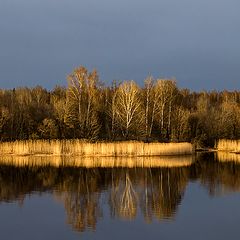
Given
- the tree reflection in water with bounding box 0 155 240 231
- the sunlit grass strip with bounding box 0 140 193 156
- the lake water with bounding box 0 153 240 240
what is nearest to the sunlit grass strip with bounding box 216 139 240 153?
the sunlit grass strip with bounding box 0 140 193 156

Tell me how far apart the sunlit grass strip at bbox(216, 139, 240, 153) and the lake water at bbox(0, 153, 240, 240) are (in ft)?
35.6

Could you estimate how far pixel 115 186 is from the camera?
25219 mm

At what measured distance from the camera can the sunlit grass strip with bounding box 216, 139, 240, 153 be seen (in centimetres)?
4344

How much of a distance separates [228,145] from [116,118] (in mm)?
10473

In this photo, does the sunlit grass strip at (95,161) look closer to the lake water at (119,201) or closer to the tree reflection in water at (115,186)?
the lake water at (119,201)

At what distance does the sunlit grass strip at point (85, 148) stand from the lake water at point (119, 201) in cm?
409

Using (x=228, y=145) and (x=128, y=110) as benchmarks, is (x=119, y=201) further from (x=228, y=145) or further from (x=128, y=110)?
(x=228, y=145)

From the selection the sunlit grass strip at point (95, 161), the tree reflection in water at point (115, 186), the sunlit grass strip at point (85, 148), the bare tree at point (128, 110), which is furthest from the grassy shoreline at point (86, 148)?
the bare tree at point (128, 110)

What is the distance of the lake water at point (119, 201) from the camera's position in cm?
1628

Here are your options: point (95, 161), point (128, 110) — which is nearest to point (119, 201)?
point (95, 161)

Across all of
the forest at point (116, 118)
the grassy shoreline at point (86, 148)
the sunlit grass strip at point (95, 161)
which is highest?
the forest at point (116, 118)

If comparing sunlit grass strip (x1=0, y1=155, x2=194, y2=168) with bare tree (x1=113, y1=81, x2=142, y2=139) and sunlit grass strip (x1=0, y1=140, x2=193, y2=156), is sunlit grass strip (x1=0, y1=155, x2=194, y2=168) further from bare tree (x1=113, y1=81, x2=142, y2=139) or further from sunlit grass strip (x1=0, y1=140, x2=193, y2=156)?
bare tree (x1=113, y1=81, x2=142, y2=139)

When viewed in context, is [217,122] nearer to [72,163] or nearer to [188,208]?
[72,163]

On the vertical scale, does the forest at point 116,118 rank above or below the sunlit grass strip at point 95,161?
above
